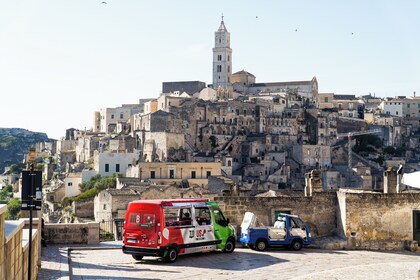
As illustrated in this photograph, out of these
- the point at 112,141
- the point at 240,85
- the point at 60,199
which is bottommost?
the point at 60,199

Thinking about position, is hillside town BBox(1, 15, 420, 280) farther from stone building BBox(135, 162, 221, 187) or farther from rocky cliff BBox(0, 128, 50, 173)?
rocky cliff BBox(0, 128, 50, 173)

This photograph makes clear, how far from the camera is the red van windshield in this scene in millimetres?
13826

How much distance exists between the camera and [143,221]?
45.8ft

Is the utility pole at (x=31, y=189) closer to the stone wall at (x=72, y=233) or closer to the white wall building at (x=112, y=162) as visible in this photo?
the stone wall at (x=72, y=233)

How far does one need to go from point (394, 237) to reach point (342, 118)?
103457 mm

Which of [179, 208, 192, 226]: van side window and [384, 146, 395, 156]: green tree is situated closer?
[179, 208, 192, 226]: van side window

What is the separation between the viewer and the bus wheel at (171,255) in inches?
547

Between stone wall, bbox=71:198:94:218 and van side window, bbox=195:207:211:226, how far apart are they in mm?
38186

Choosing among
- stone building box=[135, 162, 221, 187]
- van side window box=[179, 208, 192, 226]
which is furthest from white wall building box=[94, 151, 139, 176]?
van side window box=[179, 208, 192, 226]

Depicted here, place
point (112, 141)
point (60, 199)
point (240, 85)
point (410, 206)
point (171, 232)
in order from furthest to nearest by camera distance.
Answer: point (240, 85), point (112, 141), point (60, 199), point (410, 206), point (171, 232)

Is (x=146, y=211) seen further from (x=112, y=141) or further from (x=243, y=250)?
(x=112, y=141)

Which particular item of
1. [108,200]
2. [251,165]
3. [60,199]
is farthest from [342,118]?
[108,200]

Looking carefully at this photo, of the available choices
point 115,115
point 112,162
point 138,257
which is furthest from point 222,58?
point 138,257

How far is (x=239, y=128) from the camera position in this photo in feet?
328
